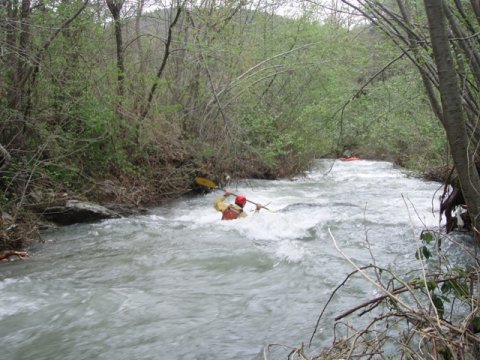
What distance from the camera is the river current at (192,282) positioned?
423cm

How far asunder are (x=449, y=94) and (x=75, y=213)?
7.62m

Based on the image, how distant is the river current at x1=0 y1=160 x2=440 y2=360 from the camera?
13.9 feet

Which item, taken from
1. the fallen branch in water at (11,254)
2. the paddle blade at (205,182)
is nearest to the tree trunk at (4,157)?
the fallen branch in water at (11,254)

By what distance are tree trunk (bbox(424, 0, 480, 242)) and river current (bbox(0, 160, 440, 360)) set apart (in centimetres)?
52

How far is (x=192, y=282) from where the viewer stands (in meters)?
5.84

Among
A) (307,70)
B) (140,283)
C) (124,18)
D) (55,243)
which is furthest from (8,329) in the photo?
(307,70)

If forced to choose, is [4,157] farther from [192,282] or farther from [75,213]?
[192,282]

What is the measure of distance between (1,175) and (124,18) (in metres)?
4.70

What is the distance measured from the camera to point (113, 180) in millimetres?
10750

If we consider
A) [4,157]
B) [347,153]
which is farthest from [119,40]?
[347,153]

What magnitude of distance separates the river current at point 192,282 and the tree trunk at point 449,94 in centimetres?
52

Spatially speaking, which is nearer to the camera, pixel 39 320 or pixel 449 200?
pixel 39 320

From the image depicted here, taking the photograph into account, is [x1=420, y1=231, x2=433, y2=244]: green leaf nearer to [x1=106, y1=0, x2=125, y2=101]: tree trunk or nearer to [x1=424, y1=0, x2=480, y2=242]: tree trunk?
[x1=424, y1=0, x2=480, y2=242]: tree trunk

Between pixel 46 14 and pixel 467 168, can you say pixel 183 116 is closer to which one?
pixel 46 14
